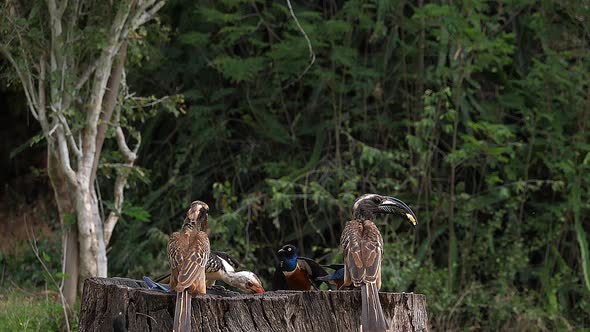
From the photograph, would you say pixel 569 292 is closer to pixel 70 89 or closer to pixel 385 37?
pixel 385 37

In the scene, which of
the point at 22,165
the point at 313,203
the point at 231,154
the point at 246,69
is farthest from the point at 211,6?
the point at 22,165

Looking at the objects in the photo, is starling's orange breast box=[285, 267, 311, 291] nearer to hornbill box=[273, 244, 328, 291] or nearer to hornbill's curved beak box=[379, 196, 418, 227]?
hornbill box=[273, 244, 328, 291]

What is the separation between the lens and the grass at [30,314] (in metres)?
8.66

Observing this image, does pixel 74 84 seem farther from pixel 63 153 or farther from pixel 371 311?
pixel 371 311

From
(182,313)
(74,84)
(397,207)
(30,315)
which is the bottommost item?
(30,315)

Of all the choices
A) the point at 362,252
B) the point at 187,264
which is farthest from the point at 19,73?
the point at 362,252

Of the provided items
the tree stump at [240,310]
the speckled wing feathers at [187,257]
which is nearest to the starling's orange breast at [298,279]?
the tree stump at [240,310]

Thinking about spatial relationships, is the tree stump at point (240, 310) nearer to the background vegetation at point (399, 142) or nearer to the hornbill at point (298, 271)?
the hornbill at point (298, 271)

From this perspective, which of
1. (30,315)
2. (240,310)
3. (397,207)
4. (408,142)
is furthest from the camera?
(408,142)

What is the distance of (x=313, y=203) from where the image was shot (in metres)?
11.6

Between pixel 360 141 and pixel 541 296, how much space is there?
2.59m

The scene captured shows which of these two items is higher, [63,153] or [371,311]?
[63,153]

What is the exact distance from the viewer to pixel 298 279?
707 centimetres

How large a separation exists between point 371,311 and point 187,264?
1017 millimetres
